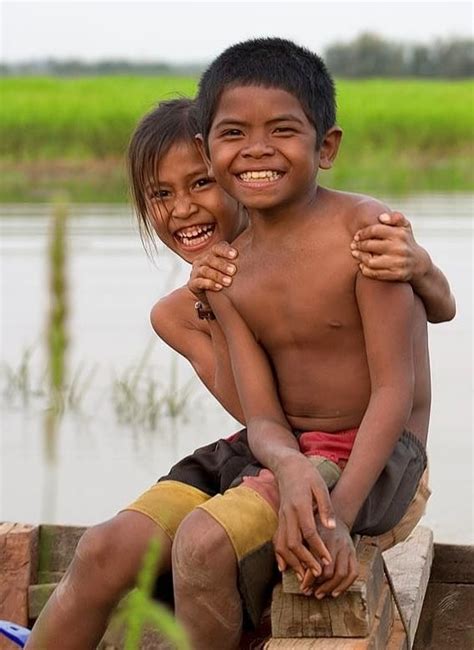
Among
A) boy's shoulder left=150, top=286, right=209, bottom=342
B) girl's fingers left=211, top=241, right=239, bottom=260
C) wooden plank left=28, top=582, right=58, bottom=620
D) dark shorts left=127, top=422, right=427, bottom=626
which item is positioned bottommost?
wooden plank left=28, top=582, right=58, bottom=620

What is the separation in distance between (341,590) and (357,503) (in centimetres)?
15

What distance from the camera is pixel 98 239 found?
34.1ft

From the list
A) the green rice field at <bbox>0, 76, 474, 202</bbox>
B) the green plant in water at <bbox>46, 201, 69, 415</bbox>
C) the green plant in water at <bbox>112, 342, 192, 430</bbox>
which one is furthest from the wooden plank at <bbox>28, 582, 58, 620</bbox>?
the green rice field at <bbox>0, 76, 474, 202</bbox>

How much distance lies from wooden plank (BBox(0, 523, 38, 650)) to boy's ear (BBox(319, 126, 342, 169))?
0.91 m

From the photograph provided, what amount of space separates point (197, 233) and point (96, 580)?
718 mm

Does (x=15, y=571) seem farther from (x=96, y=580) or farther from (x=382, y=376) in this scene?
(x=382, y=376)

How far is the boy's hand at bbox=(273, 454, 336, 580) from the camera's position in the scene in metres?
2.12

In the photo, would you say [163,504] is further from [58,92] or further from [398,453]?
[58,92]

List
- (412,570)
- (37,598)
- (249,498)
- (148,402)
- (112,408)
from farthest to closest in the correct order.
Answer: (112,408), (148,402), (37,598), (412,570), (249,498)

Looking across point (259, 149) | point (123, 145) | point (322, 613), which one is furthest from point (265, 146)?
point (123, 145)

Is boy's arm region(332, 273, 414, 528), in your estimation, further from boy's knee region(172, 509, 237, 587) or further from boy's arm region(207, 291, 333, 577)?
boy's knee region(172, 509, 237, 587)

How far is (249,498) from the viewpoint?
7.31 ft

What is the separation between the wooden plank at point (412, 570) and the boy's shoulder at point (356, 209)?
2.06ft

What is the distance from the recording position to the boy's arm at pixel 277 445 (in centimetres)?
213
